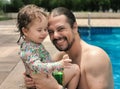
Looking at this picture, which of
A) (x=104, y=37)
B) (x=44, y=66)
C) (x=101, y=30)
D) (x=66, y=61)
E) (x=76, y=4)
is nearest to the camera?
(x=66, y=61)

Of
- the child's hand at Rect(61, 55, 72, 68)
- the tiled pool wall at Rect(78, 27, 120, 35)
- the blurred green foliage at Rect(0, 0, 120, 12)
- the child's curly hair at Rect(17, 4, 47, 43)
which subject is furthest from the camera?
the blurred green foliage at Rect(0, 0, 120, 12)

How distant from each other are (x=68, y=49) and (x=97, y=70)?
0.31 meters

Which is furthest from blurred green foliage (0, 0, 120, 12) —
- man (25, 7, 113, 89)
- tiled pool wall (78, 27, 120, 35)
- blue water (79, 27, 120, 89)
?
man (25, 7, 113, 89)

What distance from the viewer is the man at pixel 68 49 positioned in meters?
2.60

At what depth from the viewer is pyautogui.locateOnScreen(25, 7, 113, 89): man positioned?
260cm

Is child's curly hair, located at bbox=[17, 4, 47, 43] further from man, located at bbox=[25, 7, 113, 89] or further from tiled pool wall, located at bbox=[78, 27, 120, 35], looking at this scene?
tiled pool wall, located at bbox=[78, 27, 120, 35]

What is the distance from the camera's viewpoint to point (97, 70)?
2.61 m

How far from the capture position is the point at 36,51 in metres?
2.75

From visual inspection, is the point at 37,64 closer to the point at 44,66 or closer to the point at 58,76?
the point at 44,66

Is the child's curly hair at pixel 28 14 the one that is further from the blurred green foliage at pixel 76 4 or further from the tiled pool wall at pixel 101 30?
the blurred green foliage at pixel 76 4

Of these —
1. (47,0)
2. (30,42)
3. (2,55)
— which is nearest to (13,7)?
(47,0)

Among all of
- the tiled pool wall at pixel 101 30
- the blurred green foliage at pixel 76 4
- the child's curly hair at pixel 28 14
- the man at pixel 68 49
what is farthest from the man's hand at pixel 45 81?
the blurred green foliage at pixel 76 4

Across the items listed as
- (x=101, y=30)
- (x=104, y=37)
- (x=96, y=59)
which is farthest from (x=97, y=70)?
(x=101, y=30)

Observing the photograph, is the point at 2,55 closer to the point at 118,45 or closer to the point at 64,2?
the point at 118,45
